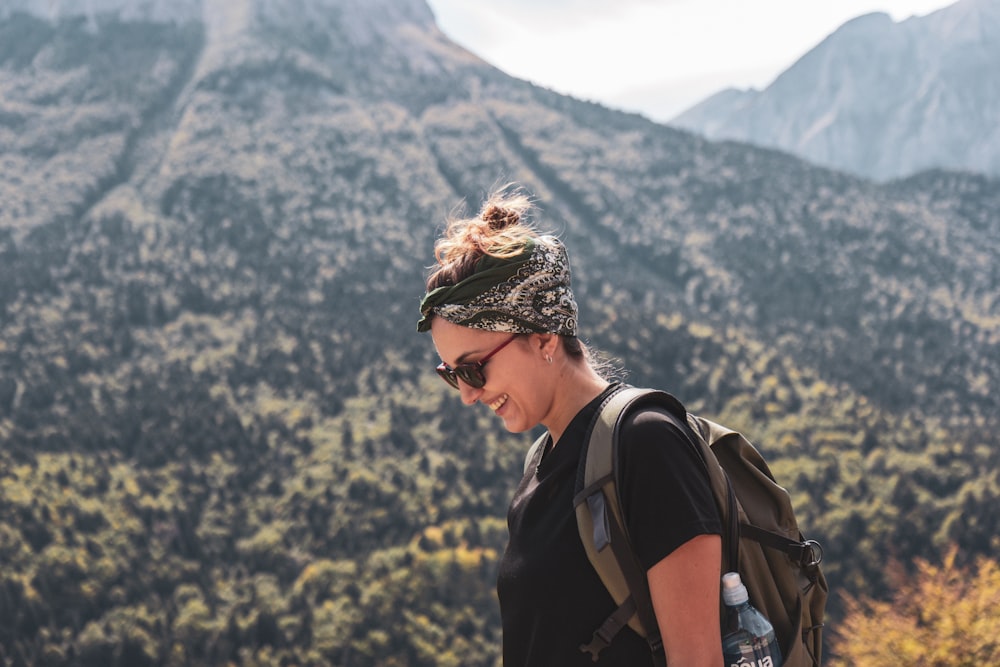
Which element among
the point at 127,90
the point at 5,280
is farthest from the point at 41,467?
the point at 127,90

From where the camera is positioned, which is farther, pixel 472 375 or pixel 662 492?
pixel 472 375

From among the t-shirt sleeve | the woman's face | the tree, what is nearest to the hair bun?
the woman's face

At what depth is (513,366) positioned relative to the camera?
9.30 feet

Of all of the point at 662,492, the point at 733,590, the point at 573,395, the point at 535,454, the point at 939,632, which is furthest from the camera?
the point at 939,632

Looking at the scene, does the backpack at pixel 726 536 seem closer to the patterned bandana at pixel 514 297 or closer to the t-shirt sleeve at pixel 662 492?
the t-shirt sleeve at pixel 662 492

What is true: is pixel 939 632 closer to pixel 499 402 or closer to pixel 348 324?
pixel 499 402

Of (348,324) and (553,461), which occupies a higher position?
(553,461)

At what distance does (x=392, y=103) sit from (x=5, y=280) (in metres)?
66.6

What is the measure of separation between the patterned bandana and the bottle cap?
884 mm

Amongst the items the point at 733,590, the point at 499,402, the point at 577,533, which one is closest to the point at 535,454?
the point at 499,402

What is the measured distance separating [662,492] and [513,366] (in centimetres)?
72

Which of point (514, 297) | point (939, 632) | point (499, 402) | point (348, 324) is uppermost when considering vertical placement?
point (514, 297)

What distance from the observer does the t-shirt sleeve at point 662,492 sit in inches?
90.7

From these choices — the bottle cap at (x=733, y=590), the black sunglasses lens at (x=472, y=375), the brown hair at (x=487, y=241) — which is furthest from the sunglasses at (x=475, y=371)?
the bottle cap at (x=733, y=590)
